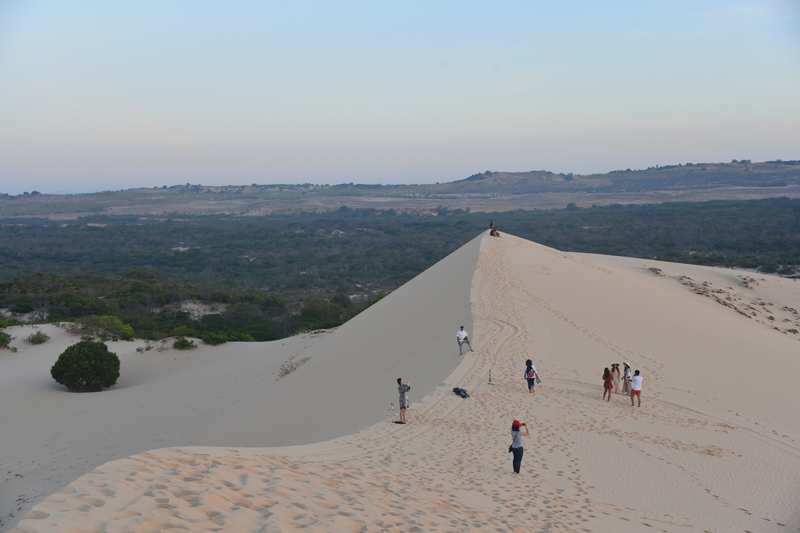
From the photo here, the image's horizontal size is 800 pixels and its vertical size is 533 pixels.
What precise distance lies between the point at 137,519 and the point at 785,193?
119 m

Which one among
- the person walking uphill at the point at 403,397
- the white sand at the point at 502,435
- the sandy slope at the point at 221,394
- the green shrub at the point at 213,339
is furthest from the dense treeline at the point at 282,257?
the person walking uphill at the point at 403,397

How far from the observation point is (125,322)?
80.4 ft

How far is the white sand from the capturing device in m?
4.42

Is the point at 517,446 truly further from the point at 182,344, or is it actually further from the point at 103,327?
the point at 103,327

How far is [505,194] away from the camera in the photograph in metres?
140

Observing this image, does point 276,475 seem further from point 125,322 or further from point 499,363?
point 125,322

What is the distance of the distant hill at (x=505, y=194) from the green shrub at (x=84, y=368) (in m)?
88.0

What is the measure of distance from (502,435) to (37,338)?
62.4ft

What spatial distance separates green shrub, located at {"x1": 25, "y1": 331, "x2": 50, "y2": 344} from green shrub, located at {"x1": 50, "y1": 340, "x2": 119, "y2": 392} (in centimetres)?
387

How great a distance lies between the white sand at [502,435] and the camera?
14.5ft

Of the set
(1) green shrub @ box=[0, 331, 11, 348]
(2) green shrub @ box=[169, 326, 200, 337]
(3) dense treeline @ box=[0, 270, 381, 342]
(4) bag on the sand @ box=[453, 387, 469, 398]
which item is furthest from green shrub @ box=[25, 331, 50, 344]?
(4) bag on the sand @ box=[453, 387, 469, 398]

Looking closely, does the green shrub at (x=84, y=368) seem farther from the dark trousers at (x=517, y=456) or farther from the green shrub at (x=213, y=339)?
the dark trousers at (x=517, y=456)

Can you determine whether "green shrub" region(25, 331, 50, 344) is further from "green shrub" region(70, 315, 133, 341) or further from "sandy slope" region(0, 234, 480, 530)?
"green shrub" region(70, 315, 133, 341)

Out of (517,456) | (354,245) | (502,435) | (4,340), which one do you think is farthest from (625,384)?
(354,245)
